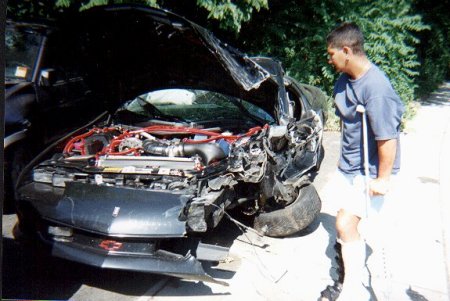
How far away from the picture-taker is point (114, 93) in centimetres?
508

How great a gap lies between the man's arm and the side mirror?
→ 3.77 metres

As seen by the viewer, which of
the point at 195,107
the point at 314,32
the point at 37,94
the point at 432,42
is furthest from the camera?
the point at 432,42

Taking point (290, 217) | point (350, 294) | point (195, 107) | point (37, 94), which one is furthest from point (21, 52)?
point (350, 294)

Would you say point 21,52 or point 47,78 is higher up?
point 21,52

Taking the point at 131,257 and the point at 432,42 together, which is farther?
the point at 432,42

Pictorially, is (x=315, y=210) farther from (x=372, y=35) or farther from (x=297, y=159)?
(x=372, y=35)

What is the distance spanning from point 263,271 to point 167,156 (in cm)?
138

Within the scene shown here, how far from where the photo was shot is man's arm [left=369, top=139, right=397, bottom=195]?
2.62 m

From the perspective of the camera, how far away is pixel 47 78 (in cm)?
468

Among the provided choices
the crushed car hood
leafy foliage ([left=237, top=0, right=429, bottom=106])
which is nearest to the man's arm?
the crushed car hood

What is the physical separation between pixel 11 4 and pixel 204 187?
6.07 m

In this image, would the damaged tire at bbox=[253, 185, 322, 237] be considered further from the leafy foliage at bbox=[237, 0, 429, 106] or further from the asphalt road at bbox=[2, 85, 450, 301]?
the leafy foliage at bbox=[237, 0, 429, 106]

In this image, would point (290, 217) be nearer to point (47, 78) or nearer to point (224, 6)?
point (47, 78)

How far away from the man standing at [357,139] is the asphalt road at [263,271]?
1.84ft
